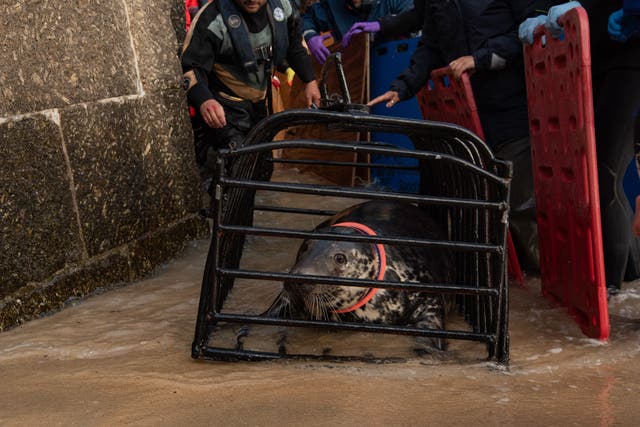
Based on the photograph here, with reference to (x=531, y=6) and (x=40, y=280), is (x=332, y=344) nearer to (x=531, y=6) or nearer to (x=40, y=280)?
(x=40, y=280)

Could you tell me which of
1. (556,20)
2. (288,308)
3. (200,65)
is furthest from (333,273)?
(200,65)

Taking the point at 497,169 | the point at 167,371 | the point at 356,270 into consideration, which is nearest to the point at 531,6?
the point at 497,169

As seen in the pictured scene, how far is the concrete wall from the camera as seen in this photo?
3078 mm

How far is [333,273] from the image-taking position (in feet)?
9.01

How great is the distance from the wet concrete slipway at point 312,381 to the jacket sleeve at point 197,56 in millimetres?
1761

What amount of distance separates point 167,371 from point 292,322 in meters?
0.43

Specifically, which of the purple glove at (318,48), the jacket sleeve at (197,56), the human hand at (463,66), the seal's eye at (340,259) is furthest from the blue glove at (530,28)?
the purple glove at (318,48)

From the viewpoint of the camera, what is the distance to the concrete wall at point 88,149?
308 cm

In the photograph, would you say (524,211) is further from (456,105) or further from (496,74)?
(496,74)

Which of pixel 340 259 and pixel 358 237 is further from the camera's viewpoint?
pixel 340 259

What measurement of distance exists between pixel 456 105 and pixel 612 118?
2.88ft

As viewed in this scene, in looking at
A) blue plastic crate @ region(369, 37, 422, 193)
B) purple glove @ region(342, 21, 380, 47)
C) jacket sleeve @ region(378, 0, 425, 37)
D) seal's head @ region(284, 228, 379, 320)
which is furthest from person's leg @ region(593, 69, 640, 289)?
purple glove @ region(342, 21, 380, 47)

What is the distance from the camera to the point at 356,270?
2.77 metres

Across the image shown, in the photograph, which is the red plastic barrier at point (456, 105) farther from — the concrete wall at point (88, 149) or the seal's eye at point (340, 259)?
the concrete wall at point (88, 149)
